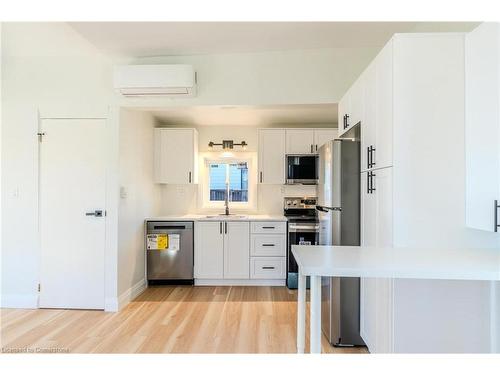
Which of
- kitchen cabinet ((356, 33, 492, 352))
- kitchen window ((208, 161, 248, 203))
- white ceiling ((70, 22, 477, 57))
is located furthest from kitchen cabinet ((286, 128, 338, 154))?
kitchen cabinet ((356, 33, 492, 352))

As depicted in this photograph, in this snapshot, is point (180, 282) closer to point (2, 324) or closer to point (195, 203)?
point (195, 203)

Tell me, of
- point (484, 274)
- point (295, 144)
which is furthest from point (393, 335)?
point (295, 144)

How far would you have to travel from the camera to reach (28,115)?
311 cm

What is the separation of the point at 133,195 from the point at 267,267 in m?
1.82

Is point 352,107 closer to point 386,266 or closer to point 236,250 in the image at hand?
point 386,266

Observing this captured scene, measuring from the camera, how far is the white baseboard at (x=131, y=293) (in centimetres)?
315

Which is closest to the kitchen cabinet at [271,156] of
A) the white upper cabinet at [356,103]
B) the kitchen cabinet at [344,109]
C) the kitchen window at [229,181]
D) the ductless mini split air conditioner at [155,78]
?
the kitchen window at [229,181]

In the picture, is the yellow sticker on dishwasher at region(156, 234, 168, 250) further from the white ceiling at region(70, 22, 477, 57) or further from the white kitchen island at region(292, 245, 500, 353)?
the white kitchen island at region(292, 245, 500, 353)

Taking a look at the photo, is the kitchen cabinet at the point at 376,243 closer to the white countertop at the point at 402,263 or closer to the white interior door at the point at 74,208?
the white countertop at the point at 402,263

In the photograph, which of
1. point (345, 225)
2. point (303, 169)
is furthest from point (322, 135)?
point (345, 225)

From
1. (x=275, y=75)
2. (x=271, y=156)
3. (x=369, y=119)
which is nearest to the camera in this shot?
(x=369, y=119)

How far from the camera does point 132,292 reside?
341cm

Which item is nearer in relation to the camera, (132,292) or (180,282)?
(132,292)
